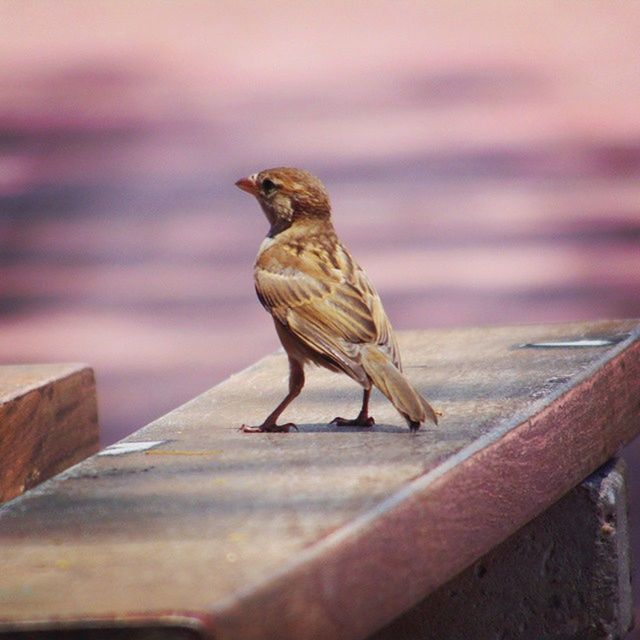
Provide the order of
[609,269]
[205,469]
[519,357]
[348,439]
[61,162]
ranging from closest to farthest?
[205,469]
[348,439]
[519,357]
[609,269]
[61,162]

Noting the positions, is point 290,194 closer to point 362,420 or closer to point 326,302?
point 326,302

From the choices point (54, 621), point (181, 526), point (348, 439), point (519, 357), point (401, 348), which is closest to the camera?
point (54, 621)

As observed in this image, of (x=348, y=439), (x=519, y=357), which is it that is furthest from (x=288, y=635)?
(x=519, y=357)

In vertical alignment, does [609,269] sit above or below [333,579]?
below

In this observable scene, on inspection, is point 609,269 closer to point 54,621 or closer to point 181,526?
point 181,526

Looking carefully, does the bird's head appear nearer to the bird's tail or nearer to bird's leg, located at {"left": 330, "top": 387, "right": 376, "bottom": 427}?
the bird's tail

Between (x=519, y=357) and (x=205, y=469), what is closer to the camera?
(x=205, y=469)

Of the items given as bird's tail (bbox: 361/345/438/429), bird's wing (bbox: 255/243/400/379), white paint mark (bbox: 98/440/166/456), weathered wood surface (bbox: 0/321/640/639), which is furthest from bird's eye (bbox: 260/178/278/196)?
white paint mark (bbox: 98/440/166/456)

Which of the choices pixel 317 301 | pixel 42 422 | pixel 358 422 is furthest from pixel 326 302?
pixel 42 422
